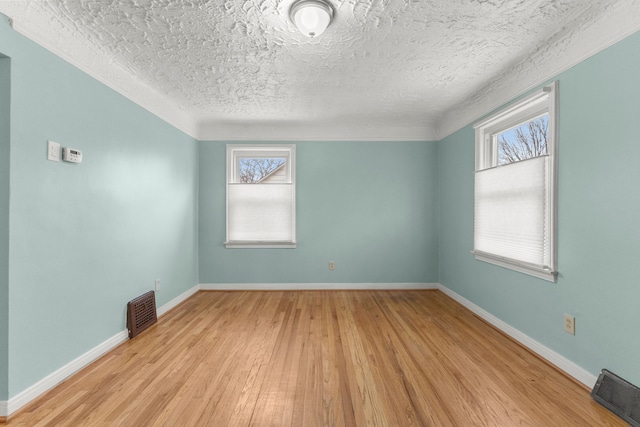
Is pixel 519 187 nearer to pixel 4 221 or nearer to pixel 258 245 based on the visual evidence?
pixel 258 245

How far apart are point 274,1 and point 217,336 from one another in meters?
2.77

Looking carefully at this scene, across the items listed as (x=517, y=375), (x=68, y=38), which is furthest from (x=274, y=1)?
(x=517, y=375)

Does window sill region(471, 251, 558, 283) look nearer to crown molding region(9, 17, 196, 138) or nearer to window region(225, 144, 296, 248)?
window region(225, 144, 296, 248)

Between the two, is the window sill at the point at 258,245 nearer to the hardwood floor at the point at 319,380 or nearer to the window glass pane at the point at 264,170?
the window glass pane at the point at 264,170

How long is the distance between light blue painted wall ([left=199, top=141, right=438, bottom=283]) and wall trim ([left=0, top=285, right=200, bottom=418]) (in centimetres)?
178

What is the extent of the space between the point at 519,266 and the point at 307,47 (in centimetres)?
264

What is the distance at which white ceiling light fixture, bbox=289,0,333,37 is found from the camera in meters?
1.63

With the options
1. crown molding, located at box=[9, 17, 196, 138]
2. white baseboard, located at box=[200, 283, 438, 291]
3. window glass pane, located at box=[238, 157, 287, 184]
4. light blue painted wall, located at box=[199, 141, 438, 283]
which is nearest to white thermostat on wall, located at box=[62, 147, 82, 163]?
crown molding, located at box=[9, 17, 196, 138]

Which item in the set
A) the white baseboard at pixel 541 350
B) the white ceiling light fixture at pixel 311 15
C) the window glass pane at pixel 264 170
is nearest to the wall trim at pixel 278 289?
the white baseboard at pixel 541 350

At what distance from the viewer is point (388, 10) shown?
1.71m

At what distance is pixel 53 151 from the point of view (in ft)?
6.06

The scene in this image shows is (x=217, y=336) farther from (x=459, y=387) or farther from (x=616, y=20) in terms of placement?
(x=616, y=20)

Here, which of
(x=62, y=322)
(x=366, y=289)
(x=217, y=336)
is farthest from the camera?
(x=366, y=289)

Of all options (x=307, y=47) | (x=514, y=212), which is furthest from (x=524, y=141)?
(x=307, y=47)
